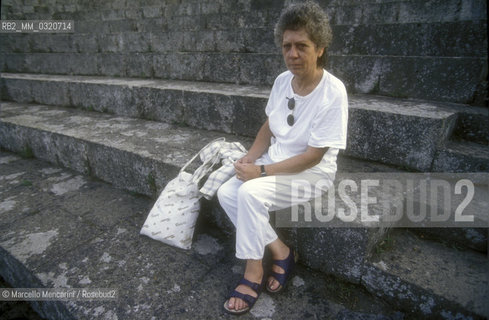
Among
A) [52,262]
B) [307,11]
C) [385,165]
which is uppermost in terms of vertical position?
[307,11]

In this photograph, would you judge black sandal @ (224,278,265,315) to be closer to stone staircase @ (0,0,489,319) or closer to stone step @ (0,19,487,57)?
stone staircase @ (0,0,489,319)

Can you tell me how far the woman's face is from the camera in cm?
170

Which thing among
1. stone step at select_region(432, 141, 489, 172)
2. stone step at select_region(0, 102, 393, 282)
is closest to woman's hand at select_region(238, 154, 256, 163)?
stone step at select_region(0, 102, 393, 282)

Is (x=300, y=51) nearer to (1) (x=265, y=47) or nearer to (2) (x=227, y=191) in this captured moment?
(2) (x=227, y=191)

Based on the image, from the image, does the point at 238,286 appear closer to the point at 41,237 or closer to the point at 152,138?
the point at 41,237

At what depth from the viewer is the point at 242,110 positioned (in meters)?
3.18

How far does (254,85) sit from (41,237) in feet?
9.86

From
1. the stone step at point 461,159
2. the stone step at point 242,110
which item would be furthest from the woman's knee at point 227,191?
the stone step at point 461,159

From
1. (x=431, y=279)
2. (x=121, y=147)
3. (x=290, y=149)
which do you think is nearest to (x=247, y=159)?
(x=290, y=149)

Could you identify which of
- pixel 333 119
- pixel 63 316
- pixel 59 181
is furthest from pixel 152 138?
pixel 333 119

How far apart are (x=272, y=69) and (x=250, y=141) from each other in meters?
1.17

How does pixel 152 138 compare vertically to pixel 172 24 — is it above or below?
below

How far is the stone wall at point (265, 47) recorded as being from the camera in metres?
2.69

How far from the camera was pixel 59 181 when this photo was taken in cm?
357
